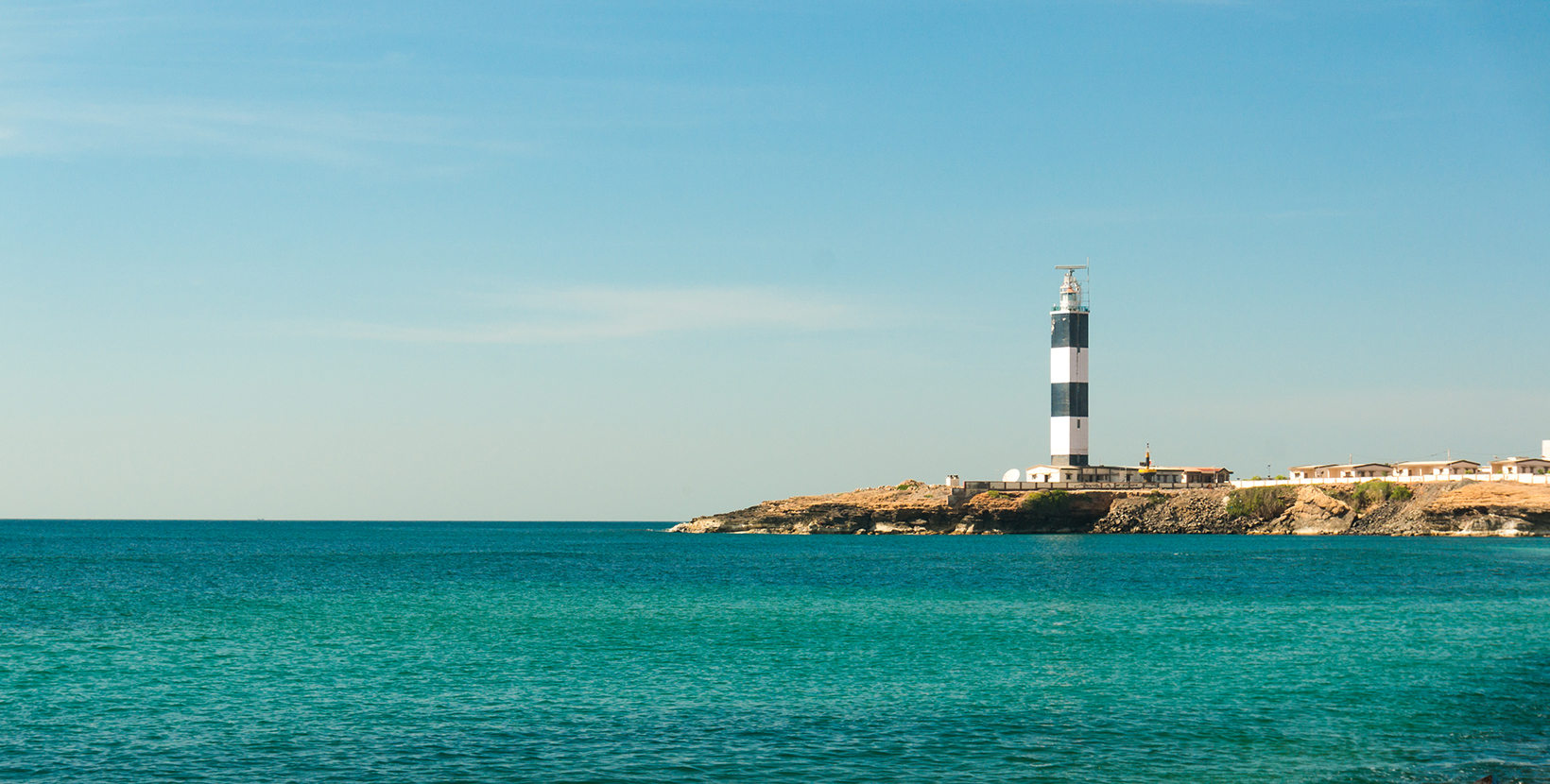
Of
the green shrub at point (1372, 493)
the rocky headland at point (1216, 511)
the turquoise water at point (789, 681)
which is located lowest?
the turquoise water at point (789, 681)

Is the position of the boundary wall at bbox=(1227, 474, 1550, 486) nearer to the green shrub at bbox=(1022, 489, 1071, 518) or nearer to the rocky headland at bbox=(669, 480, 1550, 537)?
the rocky headland at bbox=(669, 480, 1550, 537)

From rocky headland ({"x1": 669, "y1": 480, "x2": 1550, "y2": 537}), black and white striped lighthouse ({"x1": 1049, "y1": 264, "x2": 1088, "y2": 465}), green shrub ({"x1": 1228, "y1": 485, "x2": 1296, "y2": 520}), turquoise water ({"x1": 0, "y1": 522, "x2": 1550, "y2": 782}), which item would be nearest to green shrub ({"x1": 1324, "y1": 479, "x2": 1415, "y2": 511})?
rocky headland ({"x1": 669, "y1": 480, "x2": 1550, "y2": 537})

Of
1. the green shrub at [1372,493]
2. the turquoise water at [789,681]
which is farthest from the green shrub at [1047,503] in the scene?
the turquoise water at [789,681]

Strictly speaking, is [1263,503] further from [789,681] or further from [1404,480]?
[789,681]

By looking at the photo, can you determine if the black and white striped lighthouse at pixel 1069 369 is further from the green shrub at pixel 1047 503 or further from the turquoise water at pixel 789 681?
the turquoise water at pixel 789 681

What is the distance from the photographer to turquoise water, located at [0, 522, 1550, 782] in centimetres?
2266

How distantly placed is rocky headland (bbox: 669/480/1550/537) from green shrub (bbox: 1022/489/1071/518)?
0.35 ft

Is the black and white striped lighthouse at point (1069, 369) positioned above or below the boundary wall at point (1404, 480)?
above

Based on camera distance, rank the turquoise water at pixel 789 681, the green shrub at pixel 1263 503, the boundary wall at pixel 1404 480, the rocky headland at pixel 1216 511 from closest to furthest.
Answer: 1. the turquoise water at pixel 789 681
2. the rocky headland at pixel 1216 511
3. the boundary wall at pixel 1404 480
4. the green shrub at pixel 1263 503

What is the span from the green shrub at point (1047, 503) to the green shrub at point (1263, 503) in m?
19.6

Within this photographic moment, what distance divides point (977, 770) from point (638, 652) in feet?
56.1

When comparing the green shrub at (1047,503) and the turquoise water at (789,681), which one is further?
the green shrub at (1047,503)

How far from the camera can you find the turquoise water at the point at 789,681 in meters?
22.7

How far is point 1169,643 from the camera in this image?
39.4 metres
